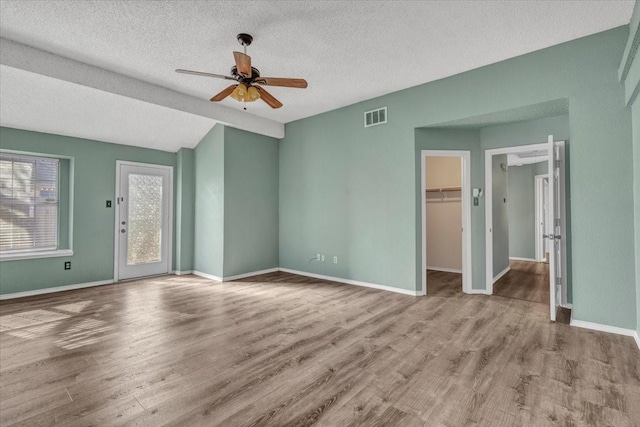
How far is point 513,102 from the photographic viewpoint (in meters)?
3.68

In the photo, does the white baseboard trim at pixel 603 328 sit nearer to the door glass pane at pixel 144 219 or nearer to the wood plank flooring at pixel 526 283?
the wood plank flooring at pixel 526 283

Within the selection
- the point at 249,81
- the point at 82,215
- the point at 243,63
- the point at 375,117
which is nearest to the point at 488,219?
the point at 375,117

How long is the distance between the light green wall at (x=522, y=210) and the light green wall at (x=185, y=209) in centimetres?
756

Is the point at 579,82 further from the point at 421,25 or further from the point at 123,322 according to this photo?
the point at 123,322

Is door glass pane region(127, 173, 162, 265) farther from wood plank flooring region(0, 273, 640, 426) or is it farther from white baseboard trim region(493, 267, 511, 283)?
white baseboard trim region(493, 267, 511, 283)

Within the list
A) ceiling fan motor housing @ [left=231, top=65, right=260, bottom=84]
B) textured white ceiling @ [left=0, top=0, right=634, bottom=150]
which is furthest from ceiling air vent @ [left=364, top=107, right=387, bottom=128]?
ceiling fan motor housing @ [left=231, top=65, right=260, bottom=84]

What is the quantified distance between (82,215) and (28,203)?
0.69m

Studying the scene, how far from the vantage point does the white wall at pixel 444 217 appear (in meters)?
6.40

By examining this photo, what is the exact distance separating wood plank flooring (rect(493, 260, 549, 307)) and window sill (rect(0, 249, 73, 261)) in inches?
266

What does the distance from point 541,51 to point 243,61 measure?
3.31 metres

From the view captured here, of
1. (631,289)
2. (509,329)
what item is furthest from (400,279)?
(631,289)

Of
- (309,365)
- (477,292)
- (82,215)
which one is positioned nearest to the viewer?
(309,365)

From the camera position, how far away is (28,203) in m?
4.79

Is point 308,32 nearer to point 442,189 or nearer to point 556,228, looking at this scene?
point 556,228
